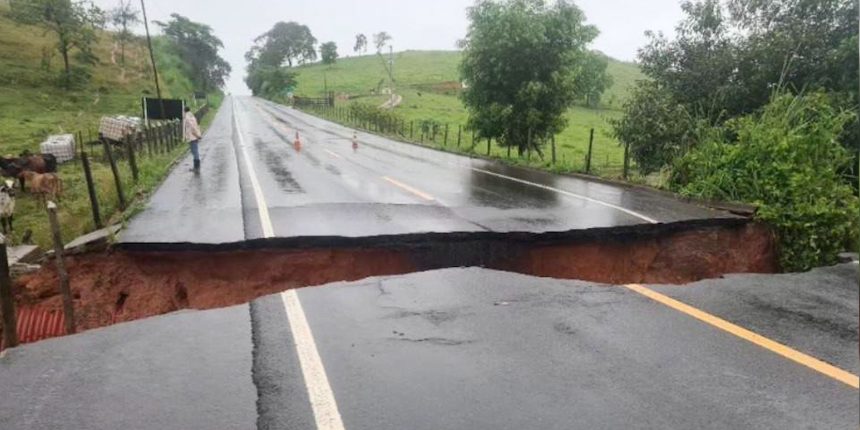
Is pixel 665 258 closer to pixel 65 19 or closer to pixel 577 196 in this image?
pixel 577 196

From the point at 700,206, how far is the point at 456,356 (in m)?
6.92

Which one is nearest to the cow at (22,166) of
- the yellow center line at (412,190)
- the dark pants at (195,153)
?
the dark pants at (195,153)

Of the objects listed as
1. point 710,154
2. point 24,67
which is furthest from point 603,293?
point 24,67

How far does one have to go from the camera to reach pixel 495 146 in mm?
28969

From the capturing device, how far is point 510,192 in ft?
36.4

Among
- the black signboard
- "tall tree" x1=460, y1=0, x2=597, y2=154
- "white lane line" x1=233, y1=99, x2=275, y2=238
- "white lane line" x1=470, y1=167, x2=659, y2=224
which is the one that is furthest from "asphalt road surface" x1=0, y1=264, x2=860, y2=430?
the black signboard

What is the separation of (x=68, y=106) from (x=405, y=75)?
63866 mm

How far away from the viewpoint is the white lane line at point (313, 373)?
3135mm

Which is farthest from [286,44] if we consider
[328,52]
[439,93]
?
[439,93]

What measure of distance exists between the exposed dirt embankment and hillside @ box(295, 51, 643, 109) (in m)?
61.5

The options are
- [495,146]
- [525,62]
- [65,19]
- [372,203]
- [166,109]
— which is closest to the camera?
[372,203]

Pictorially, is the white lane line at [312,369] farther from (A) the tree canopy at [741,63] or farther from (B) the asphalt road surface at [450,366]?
(A) the tree canopy at [741,63]

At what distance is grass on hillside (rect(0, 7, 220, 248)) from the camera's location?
449 inches

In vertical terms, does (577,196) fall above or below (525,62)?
below
